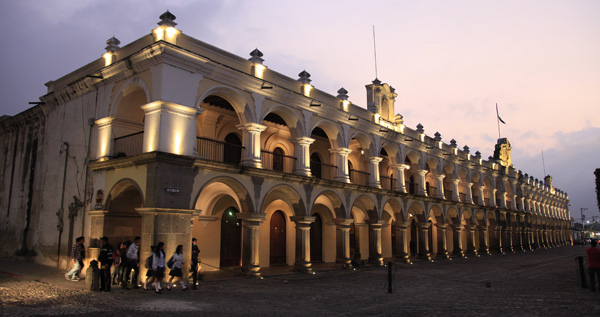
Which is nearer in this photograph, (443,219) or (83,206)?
(83,206)

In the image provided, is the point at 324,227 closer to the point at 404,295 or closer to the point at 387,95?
the point at 387,95

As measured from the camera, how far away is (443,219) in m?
28.5

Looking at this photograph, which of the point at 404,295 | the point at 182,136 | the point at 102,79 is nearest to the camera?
the point at 404,295

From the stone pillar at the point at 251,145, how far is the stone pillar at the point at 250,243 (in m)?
1.82

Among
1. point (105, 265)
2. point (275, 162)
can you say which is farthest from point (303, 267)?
point (105, 265)

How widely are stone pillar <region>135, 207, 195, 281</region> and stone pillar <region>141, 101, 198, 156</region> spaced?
1849 mm

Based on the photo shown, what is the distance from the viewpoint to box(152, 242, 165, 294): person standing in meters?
11.8

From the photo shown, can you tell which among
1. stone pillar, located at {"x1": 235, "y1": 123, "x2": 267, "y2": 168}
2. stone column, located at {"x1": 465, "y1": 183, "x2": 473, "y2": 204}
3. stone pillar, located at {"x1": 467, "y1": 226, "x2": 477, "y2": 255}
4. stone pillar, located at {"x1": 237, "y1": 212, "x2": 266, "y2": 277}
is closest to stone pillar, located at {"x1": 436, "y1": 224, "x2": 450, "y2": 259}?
stone pillar, located at {"x1": 467, "y1": 226, "x2": 477, "y2": 255}

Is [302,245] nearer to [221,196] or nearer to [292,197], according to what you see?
[292,197]

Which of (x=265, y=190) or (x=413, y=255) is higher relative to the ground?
(x=265, y=190)

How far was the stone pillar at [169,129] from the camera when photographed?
1367 cm

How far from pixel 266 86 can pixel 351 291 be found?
8095 mm

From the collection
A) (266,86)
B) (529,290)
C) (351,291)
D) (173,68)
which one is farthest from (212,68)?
(529,290)

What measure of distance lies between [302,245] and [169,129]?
24.6 ft
